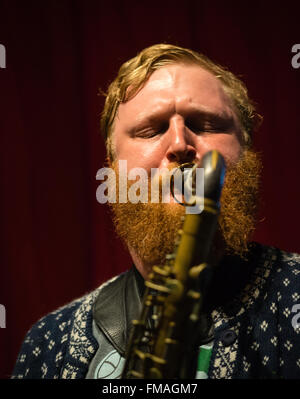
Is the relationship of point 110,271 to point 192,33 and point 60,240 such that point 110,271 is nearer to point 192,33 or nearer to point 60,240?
point 60,240

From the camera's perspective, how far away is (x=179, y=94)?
3.47ft

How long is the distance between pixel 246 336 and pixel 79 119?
1254 mm

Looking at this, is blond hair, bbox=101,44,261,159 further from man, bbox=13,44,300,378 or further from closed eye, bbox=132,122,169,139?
closed eye, bbox=132,122,169,139

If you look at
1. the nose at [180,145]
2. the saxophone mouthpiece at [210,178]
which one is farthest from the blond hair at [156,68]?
the saxophone mouthpiece at [210,178]

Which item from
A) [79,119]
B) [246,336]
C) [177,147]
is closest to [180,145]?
[177,147]

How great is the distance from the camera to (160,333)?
781 mm

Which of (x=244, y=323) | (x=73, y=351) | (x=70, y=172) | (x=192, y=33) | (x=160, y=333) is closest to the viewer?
(x=160, y=333)

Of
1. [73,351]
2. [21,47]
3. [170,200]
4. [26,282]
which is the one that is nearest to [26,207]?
[26,282]

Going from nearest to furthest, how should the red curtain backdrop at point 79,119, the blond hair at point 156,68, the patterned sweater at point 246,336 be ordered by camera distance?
the patterned sweater at point 246,336
the blond hair at point 156,68
the red curtain backdrop at point 79,119

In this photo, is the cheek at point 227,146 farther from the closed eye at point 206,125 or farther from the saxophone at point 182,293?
the saxophone at point 182,293

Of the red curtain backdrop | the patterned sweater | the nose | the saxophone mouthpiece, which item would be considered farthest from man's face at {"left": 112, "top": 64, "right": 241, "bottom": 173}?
the red curtain backdrop

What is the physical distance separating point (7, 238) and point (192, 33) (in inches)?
50.3

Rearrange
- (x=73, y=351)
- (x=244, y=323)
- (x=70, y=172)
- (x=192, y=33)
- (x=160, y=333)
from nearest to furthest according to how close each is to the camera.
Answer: (x=160, y=333)
(x=244, y=323)
(x=73, y=351)
(x=192, y=33)
(x=70, y=172)

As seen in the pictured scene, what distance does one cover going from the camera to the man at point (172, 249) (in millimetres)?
919
